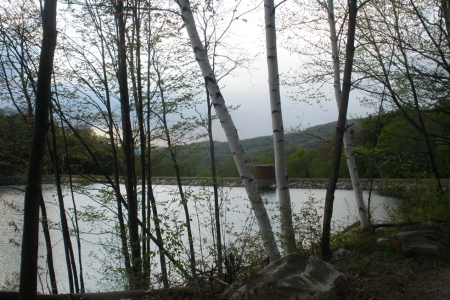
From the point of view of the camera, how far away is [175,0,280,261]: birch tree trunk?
19.4 feet

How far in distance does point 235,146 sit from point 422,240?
3129mm

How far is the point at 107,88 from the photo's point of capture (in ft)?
31.4

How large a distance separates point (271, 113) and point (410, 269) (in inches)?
114

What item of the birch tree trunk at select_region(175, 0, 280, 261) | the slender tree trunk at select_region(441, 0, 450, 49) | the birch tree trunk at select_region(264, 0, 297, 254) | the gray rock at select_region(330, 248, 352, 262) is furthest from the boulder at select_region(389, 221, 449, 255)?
the slender tree trunk at select_region(441, 0, 450, 49)

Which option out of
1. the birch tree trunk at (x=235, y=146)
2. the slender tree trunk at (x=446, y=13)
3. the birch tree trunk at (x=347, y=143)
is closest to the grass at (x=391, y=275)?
the birch tree trunk at (x=235, y=146)

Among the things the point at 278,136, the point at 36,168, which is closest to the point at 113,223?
the point at 278,136

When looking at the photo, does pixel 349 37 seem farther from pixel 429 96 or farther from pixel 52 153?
pixel 52 153

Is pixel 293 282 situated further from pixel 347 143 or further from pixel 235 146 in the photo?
pixel 347 143

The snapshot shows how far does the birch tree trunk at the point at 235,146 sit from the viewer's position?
5.91 metres

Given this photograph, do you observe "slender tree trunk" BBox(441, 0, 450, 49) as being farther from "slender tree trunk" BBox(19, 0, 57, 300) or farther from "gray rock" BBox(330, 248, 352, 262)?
"slender tree trunk" BBox(19, 0, 57, 300)

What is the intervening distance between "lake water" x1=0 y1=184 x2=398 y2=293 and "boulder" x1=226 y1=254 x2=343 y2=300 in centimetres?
75

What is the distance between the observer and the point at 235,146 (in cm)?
606

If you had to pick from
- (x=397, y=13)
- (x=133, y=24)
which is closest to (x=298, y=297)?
(x=133, y=24)

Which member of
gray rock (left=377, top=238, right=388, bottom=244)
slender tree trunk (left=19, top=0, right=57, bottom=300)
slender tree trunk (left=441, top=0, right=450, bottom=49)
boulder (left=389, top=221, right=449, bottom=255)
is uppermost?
slender tree trunk (left=441, top=0, right=450, bottom=49)
